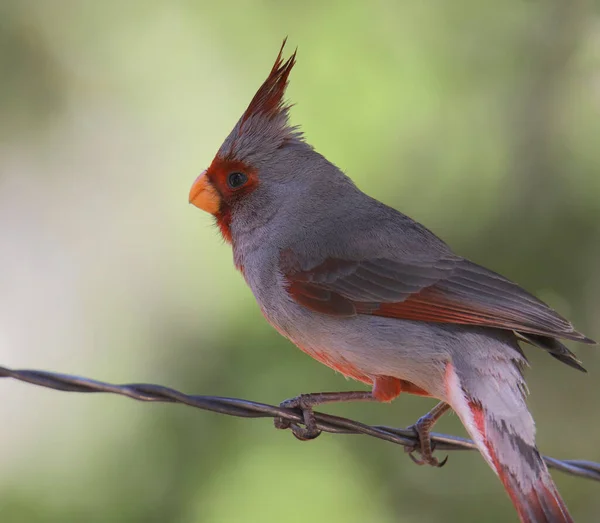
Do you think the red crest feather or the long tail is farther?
the red crest feather

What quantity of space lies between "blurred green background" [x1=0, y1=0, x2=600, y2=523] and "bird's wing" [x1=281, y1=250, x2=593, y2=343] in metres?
1.56

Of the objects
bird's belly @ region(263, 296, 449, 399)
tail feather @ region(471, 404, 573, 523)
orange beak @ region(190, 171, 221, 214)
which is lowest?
tail feather @ region(471, 404, 573, 523)

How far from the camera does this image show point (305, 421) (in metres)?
2.52

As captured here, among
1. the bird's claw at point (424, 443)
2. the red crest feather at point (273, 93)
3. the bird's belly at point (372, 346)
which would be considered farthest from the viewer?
the red crest feather at point (273, 93)

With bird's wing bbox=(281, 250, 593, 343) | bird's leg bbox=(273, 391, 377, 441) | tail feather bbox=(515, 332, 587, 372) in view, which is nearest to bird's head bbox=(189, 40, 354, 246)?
bird's wing bbox=(281, 250, 593, 343)

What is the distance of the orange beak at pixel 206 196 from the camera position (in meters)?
3.34

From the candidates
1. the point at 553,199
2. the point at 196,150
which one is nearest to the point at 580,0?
the point at 553,199

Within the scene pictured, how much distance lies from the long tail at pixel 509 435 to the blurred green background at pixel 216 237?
1.79 m

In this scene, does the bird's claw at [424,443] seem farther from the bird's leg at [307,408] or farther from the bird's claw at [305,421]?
A: the bird's claw at [305,421]

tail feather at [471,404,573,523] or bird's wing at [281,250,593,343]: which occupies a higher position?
bird's wing at [281,250,593,343]

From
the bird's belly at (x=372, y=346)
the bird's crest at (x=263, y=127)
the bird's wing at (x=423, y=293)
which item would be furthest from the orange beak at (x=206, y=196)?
the bird's belly at (x=372, y=346)

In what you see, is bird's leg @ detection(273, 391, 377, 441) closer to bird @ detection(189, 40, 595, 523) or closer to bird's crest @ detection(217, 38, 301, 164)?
bird @ detection(189, 40, 595, 523)

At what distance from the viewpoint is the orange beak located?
131 inches

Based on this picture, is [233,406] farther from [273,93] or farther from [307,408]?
[273,93]
